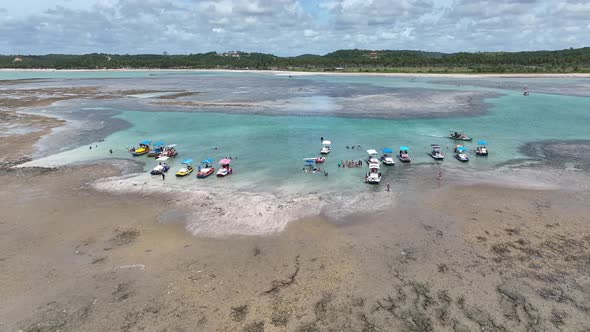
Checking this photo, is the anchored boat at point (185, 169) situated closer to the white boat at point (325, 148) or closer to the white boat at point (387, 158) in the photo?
the white boat at point (325, 148)

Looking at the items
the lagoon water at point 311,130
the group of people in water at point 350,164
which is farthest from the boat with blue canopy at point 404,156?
the group of people in water at point 350,164

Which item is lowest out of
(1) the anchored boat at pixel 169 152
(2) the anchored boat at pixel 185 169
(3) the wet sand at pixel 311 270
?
(3) the wet sand at pixel 311 270

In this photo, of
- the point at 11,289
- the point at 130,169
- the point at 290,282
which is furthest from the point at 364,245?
the point at 130,169

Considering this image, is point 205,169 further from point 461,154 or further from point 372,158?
point 461,154

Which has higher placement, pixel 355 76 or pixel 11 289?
pixel 355 76

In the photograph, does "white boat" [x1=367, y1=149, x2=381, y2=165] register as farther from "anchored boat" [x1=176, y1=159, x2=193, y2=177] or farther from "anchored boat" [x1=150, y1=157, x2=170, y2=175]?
"anchored boat" [x1=150, y1=157, x2=170, y2=175]

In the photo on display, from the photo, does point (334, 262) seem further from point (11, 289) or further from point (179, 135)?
point (179, 135)

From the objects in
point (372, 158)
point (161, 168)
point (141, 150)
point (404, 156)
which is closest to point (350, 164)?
point (372, 158)
